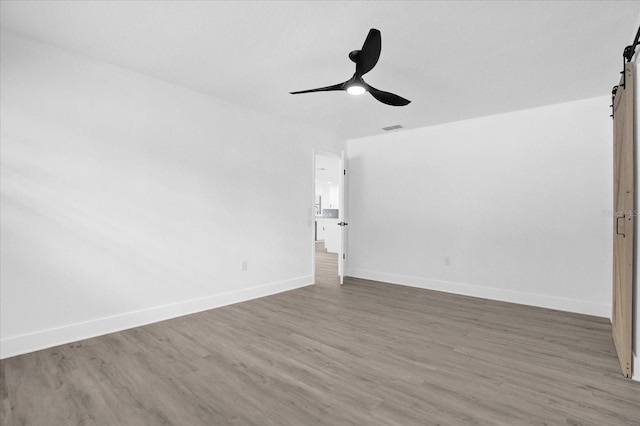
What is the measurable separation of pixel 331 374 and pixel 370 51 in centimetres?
223

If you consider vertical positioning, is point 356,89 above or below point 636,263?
above

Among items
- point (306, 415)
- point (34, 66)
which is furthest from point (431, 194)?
point (34, 66)

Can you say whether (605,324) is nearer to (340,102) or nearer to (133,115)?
(340,102)

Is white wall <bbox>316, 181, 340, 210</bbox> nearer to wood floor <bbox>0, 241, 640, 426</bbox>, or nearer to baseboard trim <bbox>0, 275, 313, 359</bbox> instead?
baseboard trim <bbox>0, 275, 313, 359</bbox>

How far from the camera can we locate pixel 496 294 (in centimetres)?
440

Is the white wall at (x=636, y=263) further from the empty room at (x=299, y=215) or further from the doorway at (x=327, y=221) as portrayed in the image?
the doorway at (x=327, y=221)

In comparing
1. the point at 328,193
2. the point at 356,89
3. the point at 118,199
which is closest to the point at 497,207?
the point at 356,89

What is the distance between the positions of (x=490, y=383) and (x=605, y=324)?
87.9 inches

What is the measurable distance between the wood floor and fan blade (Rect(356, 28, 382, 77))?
7.24 ft

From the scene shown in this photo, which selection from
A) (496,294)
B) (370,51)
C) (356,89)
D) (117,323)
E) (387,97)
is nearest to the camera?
(370,51)

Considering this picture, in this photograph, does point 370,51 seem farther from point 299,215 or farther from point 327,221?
point 327,221

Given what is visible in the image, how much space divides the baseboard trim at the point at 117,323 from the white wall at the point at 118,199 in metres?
0.01

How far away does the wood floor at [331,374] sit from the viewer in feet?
6.08

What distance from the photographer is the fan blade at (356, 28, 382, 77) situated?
6.42ft
